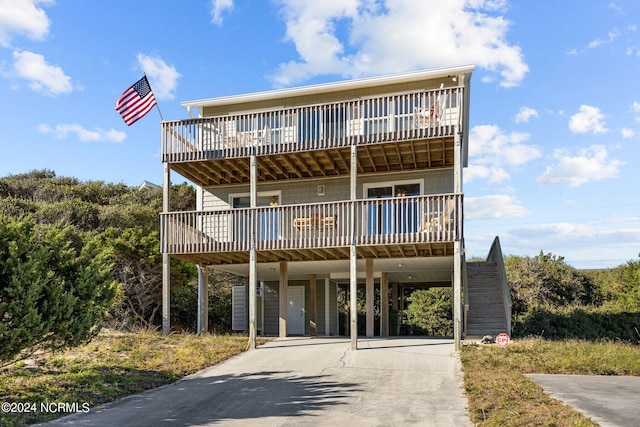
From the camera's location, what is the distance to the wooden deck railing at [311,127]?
17.0m

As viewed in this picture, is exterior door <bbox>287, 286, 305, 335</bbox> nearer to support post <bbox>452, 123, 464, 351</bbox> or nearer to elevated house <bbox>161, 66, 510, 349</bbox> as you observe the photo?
elevated house <bbox>161, 66, 510, 349</bbox>

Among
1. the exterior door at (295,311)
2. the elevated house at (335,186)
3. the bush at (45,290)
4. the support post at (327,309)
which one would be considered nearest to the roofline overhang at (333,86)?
the elevated house at (335,186)

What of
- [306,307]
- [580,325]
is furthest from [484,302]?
[580,325]

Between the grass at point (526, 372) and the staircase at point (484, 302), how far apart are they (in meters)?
1.77

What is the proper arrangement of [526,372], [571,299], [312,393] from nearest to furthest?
[312,393] < [526,372] < [571,299]

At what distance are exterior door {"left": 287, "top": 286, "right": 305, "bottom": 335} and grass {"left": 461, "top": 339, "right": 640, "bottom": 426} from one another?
9516mm

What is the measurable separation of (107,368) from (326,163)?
949cm

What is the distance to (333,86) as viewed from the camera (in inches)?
770

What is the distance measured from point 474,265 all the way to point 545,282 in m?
12.4

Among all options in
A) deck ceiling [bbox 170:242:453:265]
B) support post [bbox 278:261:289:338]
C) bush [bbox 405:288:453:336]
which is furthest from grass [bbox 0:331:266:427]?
bush [bbox 405:288:453:336]

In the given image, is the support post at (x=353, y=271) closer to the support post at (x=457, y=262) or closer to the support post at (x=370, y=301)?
the support post at (x=370, y=301)

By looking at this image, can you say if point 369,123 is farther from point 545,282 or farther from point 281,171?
point 545,282

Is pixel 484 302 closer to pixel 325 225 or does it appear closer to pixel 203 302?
pixel 325 225

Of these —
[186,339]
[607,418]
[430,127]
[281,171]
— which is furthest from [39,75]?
[607,418]
